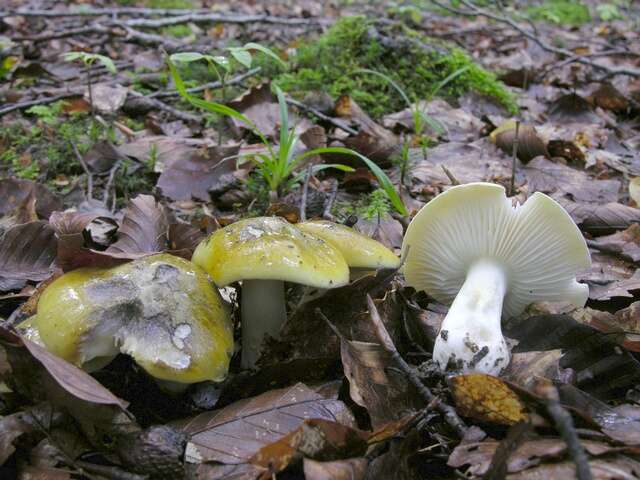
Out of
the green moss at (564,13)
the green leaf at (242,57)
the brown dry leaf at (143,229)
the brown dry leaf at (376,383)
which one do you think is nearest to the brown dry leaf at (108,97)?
the green leaf at (242,57)

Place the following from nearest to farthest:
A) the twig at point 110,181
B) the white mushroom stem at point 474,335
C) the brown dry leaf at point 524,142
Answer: the white mushroom stem at point 474,335, the twig at point 110,181, the brown dry leaf at point 524,142

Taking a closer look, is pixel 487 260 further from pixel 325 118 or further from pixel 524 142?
pixel 325 118

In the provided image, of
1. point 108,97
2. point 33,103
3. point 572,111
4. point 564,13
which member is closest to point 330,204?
point 108,97

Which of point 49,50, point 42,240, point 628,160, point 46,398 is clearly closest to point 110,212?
point 42,240

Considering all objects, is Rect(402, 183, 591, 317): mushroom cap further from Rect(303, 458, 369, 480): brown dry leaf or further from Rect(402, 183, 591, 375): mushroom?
Rect(303, 458, 369, 480): brown dry leaf

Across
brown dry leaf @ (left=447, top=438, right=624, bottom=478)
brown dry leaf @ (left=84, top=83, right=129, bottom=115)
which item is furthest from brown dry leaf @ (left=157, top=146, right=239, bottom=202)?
brown dry leaf @ (left=447, top=438, right=624, bottom=478)

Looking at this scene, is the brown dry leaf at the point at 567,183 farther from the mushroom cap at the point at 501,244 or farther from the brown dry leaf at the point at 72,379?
the brown dry leaf at the point at 72,379
